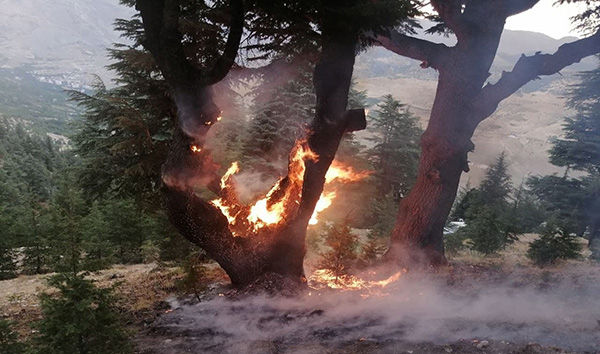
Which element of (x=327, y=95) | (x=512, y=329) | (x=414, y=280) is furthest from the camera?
(x=414, y=280)

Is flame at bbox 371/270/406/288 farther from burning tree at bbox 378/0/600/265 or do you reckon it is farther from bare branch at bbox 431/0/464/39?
bare branch at bbox 431/0/464/39

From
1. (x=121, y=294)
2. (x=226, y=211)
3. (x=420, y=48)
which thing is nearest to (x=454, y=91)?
(x=420, y=48)

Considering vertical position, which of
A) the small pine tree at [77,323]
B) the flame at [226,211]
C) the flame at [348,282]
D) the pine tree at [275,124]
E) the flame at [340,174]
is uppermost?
the pine tree at [275,124]

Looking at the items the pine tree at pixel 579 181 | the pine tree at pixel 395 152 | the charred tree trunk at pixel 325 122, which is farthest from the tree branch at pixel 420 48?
the pine tree at pixel 395 152

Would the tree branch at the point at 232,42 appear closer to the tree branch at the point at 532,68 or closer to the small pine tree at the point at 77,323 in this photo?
the small pine tree at the point at 77,323

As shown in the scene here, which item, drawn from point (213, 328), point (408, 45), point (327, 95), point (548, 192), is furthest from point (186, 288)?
point (548, 192)

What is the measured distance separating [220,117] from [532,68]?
6862 millimetres

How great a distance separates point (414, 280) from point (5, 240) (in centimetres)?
1559

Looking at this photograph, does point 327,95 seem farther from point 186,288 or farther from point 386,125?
point 386,125

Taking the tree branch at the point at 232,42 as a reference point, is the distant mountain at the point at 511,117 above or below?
above

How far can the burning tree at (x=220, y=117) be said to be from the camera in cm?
543

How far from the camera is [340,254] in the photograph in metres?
9.32

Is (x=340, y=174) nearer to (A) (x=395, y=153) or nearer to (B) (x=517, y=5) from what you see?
(B) (x=517, y=5)

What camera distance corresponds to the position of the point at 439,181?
867 cm
